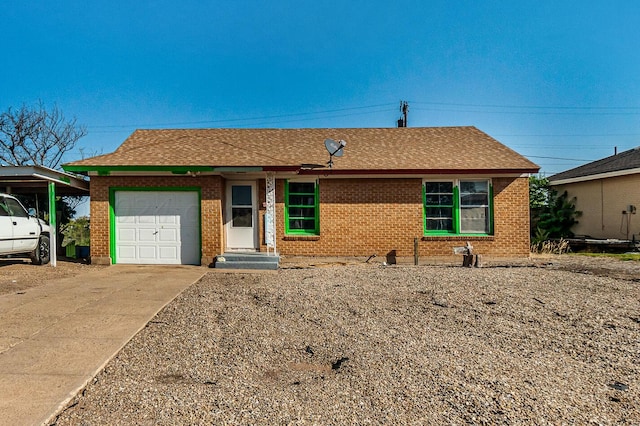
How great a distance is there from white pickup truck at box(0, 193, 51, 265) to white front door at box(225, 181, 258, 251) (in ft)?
16.6

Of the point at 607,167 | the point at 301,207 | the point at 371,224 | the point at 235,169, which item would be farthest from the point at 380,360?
the point at 607,167

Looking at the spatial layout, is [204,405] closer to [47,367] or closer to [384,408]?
[384,408]

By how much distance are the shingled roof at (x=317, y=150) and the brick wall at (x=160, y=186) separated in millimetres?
580

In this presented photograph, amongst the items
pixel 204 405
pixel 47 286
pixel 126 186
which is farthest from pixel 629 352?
pixel 126 186

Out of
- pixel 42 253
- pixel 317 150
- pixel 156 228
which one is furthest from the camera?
pixel 317 150

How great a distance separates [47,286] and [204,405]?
6.97 metres

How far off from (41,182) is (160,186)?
11.5ft

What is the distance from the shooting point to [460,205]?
1313 cm

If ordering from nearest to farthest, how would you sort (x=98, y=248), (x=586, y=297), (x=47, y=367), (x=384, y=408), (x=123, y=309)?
(x=384, y=408), (x=47, y=367), (x=123, y=309), (x=586, y=297), (x=98, y=248)

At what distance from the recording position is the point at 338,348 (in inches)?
191

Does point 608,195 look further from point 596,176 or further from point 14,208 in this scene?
point 14,208

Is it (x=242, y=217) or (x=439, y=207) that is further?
(x=439, y=207)

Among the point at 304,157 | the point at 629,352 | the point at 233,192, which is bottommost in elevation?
the point at 629,352

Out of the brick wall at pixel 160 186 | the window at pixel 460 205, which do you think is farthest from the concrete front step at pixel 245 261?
the window at pixel 460 205
